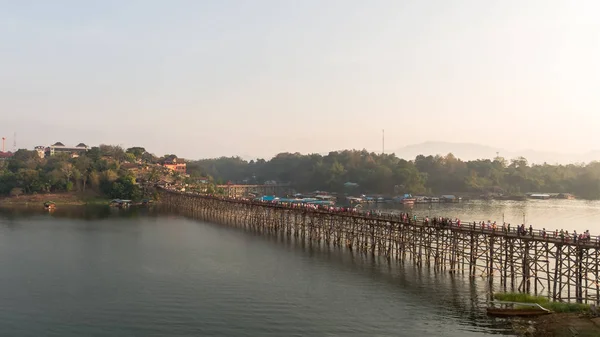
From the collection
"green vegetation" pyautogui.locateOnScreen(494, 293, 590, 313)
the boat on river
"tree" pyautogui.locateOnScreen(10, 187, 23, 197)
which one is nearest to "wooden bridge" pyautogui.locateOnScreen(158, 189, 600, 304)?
"green vegetation" pyautogui.locateOnScreen(494, 293, 590, 313)

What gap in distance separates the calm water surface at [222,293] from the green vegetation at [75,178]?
69.2 m

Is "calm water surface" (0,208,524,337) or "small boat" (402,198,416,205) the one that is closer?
"calm water surface" (0,208,524,337)

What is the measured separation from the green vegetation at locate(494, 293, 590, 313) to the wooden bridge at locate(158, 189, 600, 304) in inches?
36.6

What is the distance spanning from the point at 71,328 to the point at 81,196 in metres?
106

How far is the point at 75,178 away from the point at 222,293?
108 metres

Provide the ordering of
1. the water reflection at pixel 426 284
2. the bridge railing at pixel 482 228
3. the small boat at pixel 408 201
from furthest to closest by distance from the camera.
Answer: the small boat at pixel 408 201 < the bridge railing at pixel 482 228 < the water reflection at pixel 426 284

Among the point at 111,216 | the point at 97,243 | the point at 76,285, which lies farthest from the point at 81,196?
the point at 76,285

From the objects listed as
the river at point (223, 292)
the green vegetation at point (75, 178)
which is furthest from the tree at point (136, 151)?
the river at point (223, 292)

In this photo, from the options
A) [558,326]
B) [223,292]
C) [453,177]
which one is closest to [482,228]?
[558,326]

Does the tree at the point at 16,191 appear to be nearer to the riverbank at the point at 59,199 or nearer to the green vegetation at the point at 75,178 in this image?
the green vegetation at the point at 75,178

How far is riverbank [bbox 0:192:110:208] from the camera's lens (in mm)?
117125

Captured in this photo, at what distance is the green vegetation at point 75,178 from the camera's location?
12412 centimetres

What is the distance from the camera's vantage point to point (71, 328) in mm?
29672

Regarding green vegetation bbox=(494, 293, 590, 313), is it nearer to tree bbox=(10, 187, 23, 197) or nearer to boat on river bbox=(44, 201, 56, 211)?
boat on river bbox=(44, 201, 56, 211)
